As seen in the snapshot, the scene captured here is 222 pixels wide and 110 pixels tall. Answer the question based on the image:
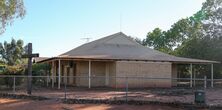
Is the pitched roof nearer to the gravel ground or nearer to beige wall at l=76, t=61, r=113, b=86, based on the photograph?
beige wall at l=76, t=61, r=113, b=86

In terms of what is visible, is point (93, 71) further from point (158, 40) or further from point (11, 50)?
point (11, 50)

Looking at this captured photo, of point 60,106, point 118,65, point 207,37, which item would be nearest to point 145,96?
point 60,106

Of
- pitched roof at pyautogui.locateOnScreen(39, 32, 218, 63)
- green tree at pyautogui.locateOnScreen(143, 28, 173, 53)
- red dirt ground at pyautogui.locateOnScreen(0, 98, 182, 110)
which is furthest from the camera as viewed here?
green tree at pyautogui.locateOnScreen(143, 28, 173, 53)

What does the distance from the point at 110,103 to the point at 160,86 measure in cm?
1386

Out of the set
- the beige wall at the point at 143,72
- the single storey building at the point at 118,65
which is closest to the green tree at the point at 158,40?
the single storey building at the point at 118,65

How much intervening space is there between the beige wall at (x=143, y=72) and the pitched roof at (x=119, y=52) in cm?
54

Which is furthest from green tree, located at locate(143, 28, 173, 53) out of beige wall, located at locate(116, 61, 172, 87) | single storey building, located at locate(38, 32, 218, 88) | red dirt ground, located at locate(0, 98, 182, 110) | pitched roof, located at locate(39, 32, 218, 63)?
red dirt ground, located at locate(0, 98, 182, 110)

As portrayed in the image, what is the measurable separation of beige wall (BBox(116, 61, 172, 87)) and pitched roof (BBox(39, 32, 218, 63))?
21.4 inches

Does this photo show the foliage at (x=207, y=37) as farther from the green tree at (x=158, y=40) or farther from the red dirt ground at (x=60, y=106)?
the red dirt ground at (x=60, y=106)

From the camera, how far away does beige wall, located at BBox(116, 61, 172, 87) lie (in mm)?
27984

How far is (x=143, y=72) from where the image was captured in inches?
1132

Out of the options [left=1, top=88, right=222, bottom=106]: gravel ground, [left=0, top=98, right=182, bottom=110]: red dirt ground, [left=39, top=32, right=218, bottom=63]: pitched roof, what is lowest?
[left=0, top=98, right=182, bottom=110]: red dirt ground

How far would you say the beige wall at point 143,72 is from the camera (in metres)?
28.0

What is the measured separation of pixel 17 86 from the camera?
83.8 feet
